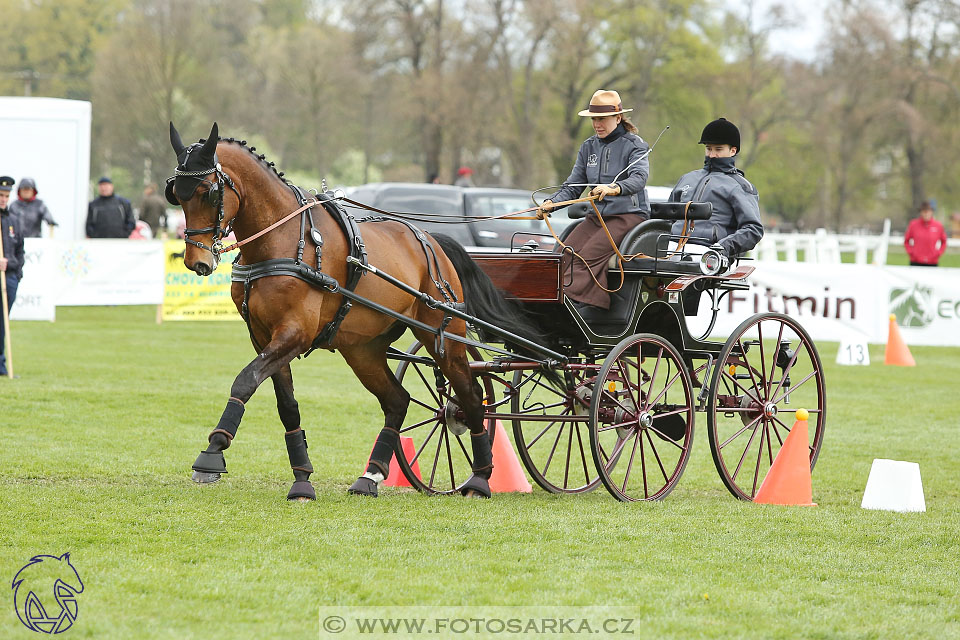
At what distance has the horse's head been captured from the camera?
6156 mm

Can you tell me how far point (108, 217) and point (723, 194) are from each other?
15.0 meters

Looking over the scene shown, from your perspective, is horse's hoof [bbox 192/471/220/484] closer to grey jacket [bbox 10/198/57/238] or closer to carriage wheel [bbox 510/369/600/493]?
carriage wheel [bbox 510/369/600/493]

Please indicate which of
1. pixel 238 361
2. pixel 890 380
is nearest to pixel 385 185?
pixel 238 361

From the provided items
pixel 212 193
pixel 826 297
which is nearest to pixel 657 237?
pixel 212 193

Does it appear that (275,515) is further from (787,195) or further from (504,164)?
(787,195)

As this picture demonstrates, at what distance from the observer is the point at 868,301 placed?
1681 centimetres

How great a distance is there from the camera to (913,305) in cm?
1719

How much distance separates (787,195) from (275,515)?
5830 cm

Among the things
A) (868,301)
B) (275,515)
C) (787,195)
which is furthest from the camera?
(787,195)

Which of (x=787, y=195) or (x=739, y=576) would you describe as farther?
(x=787, y=195)

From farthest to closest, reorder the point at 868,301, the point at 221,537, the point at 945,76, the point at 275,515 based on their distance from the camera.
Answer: the point at 945,76
the point at 868,301
the point at 275,515
the point at 221,537

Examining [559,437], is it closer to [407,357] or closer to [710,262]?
[407,357]

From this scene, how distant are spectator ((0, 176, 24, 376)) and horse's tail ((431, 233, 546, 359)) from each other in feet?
20.9

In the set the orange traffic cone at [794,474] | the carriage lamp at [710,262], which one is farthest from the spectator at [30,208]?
the orange traffic cone at [794,474]
